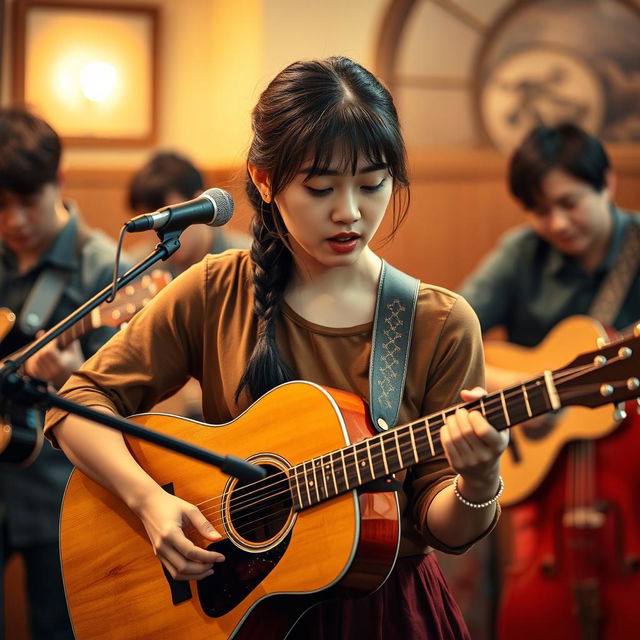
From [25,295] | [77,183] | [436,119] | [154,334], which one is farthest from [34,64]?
[154,334]

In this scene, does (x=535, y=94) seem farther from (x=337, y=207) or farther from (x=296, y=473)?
(x=296, y=473)

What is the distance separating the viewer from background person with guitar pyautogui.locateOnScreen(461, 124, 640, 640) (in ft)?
9.21

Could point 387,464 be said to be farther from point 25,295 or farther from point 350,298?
point 25,295

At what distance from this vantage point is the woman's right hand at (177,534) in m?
1.59

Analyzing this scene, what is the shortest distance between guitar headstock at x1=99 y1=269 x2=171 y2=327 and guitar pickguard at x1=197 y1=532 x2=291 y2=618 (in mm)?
648

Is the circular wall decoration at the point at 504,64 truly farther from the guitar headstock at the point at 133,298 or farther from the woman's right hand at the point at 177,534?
the woman's right hand at the point at 177,534

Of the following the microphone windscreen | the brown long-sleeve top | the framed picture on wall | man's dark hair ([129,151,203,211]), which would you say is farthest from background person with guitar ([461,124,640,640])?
the framed picture on wall

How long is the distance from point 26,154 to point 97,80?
2.11 meters

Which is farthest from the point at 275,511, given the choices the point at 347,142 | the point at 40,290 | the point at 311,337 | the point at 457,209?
the point at 457,209

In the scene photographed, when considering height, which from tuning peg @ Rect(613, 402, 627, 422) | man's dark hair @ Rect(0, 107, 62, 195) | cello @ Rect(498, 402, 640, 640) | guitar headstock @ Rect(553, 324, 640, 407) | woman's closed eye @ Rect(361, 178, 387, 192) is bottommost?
cello @ Rect(498, 402, 640, 640)

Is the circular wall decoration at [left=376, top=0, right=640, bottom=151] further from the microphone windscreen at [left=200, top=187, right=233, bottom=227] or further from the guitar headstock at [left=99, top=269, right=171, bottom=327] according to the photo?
the microphone windscreen at [left=200, top=187, right=233, bottom=227]

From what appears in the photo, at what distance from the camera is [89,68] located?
462cm

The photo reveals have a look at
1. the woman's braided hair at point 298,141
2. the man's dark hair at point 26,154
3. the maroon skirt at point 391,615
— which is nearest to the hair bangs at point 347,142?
the woman's braided hair at point 298,141

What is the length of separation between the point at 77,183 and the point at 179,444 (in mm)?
3477
